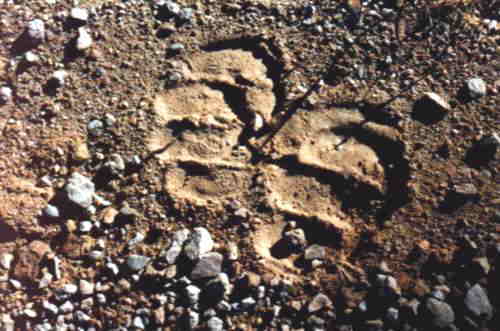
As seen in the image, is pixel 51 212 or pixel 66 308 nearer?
pixel 66 308

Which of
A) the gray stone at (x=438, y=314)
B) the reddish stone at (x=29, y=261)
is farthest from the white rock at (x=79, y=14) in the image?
the gray stone at (x=438, y=314)

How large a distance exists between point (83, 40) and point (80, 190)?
112cm

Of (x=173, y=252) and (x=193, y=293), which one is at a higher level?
(x=173, y=252)

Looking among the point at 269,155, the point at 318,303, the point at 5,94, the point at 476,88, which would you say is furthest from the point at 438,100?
the point at 5,94

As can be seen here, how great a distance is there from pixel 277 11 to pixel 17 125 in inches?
77.3

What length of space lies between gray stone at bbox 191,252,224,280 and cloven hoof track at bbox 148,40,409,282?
0.89 ft

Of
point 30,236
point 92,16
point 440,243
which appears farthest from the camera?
point 92,16

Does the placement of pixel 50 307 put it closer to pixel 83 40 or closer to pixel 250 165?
pixel 250 165

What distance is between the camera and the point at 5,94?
3484 mm

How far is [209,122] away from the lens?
11.0 ft

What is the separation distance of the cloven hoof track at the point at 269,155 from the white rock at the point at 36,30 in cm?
101

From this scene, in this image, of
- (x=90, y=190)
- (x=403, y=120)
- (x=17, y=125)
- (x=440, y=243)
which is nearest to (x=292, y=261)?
(x=440, y=243)

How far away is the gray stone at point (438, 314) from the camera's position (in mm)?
2826

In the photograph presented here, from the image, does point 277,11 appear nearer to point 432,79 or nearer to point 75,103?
point 432,79
